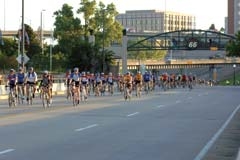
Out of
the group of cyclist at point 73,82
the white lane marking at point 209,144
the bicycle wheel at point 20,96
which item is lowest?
the white lane marking at point 209,144

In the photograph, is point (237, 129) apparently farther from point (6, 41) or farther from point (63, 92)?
point (6, 41)

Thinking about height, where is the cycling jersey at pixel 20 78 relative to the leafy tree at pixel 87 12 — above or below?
below

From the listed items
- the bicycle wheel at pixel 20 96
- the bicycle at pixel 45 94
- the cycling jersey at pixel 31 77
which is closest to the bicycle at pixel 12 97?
the bicycle wheel at pixel 20 96

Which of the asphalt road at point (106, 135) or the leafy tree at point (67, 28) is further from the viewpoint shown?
the leafy tree at point (67, 28)

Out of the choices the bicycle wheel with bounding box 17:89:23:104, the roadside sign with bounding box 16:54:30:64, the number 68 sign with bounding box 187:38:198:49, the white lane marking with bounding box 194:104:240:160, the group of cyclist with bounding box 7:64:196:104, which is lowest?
the white lane marking with bounding box 194:104:240:160

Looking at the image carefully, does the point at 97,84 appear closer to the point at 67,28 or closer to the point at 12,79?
the point at 12,79

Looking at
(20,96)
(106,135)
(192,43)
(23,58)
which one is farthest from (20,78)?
(192,43)

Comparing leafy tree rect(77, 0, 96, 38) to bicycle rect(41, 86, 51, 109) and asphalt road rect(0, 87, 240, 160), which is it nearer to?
bicycle rect(41, 86, 51, 109)

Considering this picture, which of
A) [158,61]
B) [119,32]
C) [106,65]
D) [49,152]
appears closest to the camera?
[49,152]

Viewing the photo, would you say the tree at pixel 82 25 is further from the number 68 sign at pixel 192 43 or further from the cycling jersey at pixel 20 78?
the cycling jersey at pixel 20 78

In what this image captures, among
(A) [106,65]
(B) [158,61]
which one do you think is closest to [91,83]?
(A) [106,65]

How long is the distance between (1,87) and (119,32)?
46.7 meters

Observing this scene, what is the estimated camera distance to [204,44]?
341ft

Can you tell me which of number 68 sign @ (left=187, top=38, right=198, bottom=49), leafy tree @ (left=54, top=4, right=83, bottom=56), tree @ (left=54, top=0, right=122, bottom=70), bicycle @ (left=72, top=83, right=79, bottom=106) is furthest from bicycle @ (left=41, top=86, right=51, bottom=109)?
number 68 sign @ (left=187, top=38, right=198, bottom=49)
